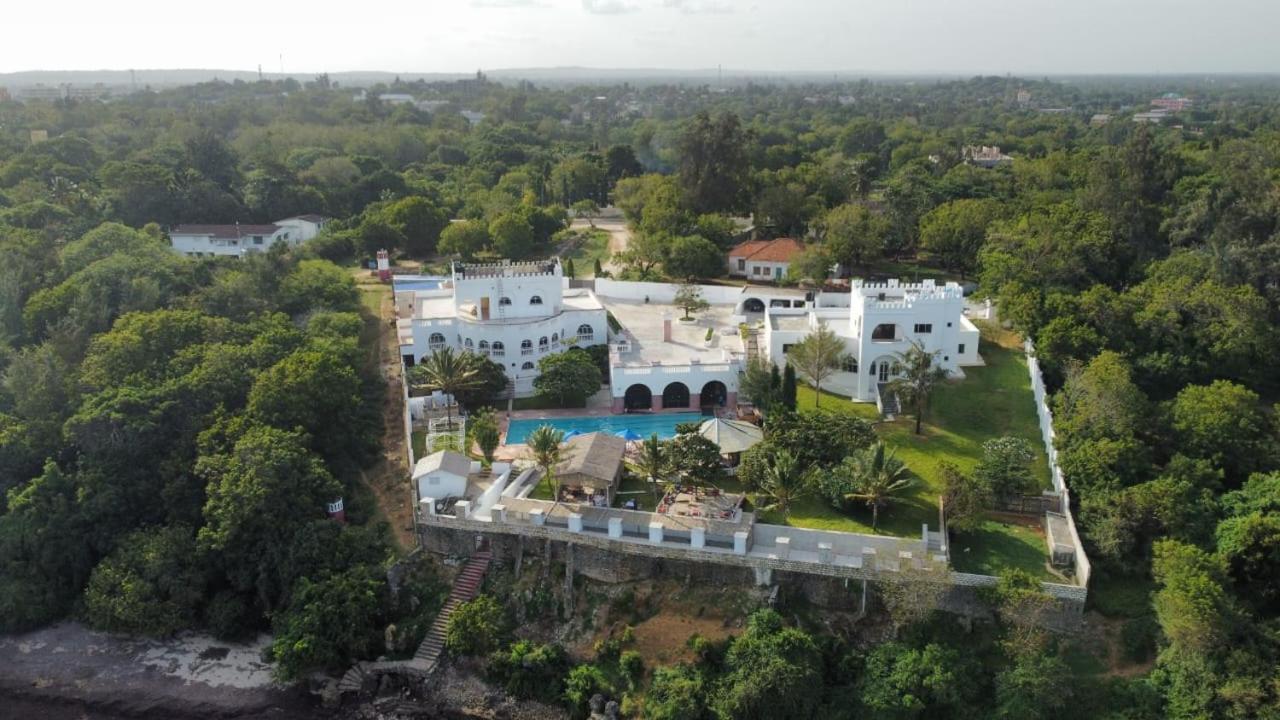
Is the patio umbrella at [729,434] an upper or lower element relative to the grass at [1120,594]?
upper

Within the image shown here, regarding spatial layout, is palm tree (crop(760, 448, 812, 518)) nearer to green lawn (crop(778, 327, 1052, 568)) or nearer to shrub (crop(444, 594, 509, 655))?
green lawn (crop(778, 327, 1052, 568))

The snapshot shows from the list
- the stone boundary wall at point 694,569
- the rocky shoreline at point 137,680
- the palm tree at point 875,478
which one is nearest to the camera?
the stone boundary wall at point 694,569

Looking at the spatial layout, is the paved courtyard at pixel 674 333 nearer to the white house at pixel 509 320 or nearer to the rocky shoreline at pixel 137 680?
the white house at pixel 509 320

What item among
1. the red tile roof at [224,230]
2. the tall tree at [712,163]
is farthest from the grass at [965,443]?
the red tile roof at [224,230]

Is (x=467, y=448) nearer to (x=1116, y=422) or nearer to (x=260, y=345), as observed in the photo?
(x=260, y=345)

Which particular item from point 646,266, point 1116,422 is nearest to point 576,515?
point 1116,422

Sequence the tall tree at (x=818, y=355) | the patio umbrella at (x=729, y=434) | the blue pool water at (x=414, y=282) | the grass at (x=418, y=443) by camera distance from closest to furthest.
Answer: the patio umbrella at (x=729, y=434)
the grass at (x=418, y=443)
the tall tree at (x=818, y=355)
the blue pool water at (x=414, y=282)

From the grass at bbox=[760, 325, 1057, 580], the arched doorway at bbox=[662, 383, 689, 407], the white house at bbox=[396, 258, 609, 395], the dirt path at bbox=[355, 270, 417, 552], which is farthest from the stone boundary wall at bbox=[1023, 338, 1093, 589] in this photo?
the dirt path at bbox=[355, 270, 417, 552]

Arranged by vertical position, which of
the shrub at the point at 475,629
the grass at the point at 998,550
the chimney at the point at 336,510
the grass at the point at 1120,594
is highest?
the chimney at the point at 336,510
